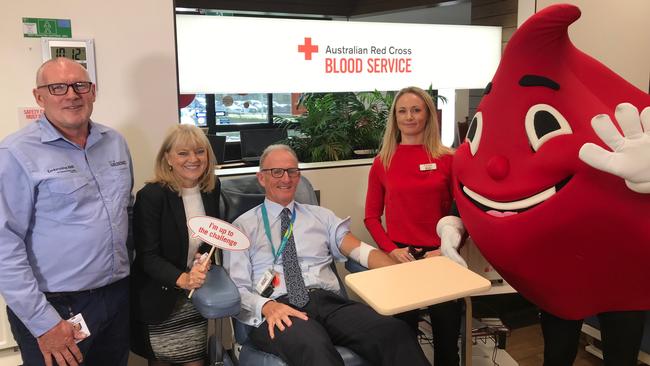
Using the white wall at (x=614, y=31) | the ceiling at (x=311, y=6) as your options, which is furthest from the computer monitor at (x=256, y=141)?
the ceiling at (x=311, y=6)

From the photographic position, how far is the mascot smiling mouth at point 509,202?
1.63 meters

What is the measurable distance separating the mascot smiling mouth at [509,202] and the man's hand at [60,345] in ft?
4.76

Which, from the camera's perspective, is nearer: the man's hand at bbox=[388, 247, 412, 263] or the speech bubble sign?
the speech bubble sign

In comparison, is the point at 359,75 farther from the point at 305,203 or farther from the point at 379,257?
the point at 379,257

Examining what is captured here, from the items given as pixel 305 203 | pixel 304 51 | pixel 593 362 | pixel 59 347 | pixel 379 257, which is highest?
pixel 304 51

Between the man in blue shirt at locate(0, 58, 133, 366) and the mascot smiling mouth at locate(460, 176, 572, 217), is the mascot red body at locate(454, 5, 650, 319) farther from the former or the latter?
the man in blue shirt at locate(0, 58, 133, 366)

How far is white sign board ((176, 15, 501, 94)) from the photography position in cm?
277

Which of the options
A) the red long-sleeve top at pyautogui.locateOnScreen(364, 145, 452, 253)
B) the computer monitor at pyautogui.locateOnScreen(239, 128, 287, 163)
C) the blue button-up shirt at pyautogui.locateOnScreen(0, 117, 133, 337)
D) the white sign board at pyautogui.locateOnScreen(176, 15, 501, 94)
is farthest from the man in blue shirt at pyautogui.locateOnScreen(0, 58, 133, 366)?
the computer monitor at pyautogui.locateOnScreen(239, 128, 287, 163)

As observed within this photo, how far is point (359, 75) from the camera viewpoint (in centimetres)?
323

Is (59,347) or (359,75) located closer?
(59,347)

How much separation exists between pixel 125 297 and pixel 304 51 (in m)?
1.71

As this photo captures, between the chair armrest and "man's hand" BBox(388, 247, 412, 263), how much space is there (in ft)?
2.20

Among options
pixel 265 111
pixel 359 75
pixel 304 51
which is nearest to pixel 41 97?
pixel 304 51

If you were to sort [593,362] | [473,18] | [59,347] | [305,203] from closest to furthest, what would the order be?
1. [59,347]
2. [305,203]
3. [593,362]
4. [473,18]
